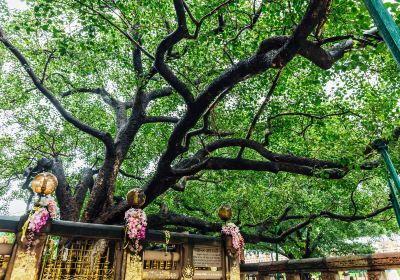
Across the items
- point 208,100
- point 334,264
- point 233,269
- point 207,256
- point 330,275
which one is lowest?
point 330,275

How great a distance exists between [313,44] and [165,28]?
4774 millimetres

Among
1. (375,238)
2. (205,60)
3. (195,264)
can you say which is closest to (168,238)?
(195,264)

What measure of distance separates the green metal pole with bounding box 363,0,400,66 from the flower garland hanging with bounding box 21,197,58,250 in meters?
4.68

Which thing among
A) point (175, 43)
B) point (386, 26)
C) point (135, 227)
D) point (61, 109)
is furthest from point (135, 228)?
point (61, 109)

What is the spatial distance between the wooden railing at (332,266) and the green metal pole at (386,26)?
262 inches

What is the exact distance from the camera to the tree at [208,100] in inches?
214

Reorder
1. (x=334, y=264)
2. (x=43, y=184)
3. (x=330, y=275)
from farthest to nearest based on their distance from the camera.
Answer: (x=330, y=275)
(x=334, y=264)
(x=43, y=184)

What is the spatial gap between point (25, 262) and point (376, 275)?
753 cm

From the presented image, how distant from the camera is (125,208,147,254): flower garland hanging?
15.3 feet

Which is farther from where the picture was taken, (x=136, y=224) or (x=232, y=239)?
(x=232, y=239)

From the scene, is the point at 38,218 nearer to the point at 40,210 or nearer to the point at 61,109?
the point at 40,210

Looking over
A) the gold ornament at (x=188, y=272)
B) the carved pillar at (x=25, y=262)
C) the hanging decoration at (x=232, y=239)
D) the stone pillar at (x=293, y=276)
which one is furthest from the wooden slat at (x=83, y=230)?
the stone pillar at (x=293, y=276)

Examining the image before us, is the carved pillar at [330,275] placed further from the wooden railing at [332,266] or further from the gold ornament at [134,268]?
the gold ornament at [134,268]

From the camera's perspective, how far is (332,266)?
7488 mm
